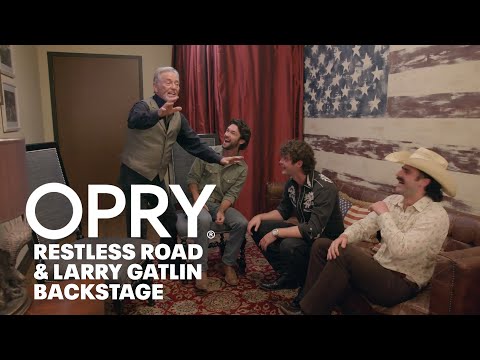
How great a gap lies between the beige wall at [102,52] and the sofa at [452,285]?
12.4 ft

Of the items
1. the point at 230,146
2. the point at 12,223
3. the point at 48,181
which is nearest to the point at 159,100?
the point at 230,146

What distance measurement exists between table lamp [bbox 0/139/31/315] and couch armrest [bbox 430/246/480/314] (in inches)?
65.5

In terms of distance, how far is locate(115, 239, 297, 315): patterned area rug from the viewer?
7.95 feet

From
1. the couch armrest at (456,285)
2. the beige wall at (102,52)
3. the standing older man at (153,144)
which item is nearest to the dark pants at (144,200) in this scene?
the standing older man at (153,144)

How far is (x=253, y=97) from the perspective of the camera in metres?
3.89

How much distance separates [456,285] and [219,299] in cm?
143

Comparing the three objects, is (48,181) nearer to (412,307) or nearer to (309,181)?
(309,181)

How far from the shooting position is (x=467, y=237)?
213 cm

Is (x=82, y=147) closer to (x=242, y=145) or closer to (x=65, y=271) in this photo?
(x=242, y=145)

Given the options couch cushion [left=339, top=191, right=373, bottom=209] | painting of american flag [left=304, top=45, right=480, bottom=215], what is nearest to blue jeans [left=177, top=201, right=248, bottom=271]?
couch cushion [left=339, top=191, right=373, bottom=209]

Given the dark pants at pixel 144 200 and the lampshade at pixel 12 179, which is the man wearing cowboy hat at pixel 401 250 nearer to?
the dark pants at pixel 144 200

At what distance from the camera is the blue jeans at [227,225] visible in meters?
2.66

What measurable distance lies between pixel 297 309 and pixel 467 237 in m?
1.03
